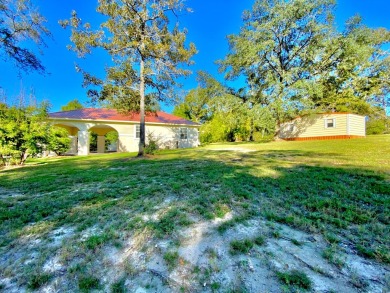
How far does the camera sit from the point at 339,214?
239 cm

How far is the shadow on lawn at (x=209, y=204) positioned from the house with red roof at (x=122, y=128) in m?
10.3

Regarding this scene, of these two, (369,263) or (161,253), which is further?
(161,253)

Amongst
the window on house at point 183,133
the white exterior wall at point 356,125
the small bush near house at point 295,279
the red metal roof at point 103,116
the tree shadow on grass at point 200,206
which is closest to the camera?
the small bush near house at point 295,279

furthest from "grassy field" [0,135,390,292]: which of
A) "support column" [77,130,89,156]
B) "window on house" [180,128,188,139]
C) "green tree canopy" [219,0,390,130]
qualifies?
"window on house" [180,128,188,139]

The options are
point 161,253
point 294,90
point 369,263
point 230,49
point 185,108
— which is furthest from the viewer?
point 185,108

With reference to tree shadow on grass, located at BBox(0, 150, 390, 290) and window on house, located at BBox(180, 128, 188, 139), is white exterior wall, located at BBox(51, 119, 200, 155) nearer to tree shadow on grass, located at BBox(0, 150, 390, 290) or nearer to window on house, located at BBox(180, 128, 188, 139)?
window on house, located at BBox(180, 128, 188, 139)

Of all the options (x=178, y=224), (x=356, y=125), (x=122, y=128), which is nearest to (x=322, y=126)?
(x=356, y=125)

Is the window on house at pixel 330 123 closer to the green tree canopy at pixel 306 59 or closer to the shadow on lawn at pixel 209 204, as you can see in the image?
the green tree canopy at pixel 306 59

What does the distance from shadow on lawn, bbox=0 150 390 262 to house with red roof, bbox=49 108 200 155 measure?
1031 centimetres

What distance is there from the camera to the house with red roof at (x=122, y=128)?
15094mm

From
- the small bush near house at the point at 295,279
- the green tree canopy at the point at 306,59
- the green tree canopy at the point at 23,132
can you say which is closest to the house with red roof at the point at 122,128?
the green tree canopy at the point at 23,132

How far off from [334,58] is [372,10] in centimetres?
512

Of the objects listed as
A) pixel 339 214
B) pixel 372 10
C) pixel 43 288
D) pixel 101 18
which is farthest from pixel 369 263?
pixel 372 10

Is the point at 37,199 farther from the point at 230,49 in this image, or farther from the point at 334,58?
the point at 334,58
